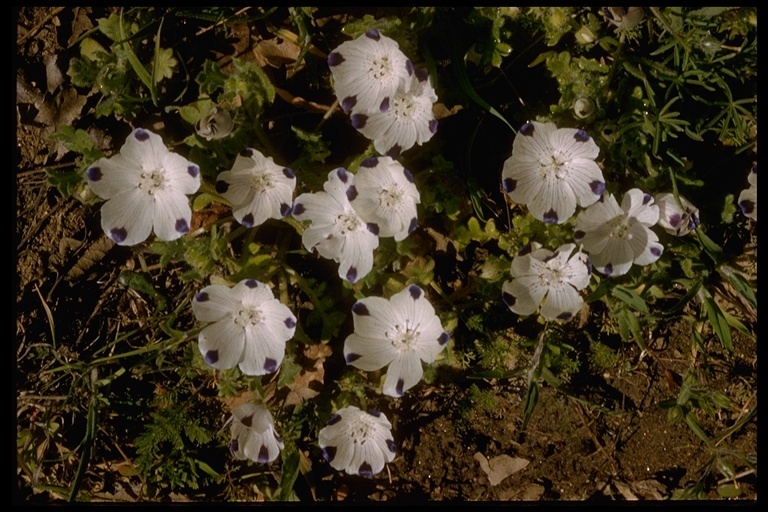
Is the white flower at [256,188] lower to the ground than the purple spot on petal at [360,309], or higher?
higher

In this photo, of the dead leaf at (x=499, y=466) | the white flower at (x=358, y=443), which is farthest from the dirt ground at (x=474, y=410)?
the white flower at (x=358, y=443)

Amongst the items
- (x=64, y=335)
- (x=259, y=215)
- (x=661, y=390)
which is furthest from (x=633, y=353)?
(x=64, y=335)

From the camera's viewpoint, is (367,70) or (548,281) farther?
(548,281)

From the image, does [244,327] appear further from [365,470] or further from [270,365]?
[365,470]

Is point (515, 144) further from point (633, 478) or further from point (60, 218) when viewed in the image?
point (60, 218)

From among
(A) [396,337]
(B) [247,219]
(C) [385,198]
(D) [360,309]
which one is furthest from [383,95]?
(A) [396,337]

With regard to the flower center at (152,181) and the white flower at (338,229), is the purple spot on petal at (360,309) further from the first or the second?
the flower center at (152,181)
